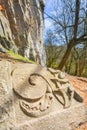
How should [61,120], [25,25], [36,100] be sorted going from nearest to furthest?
1. [36,100]
2. [61,120]
3. [25,25]

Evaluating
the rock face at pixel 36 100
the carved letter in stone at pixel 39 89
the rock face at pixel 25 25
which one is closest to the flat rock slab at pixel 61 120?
the rock face at pixel 36 100

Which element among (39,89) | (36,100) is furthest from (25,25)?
(36,100)

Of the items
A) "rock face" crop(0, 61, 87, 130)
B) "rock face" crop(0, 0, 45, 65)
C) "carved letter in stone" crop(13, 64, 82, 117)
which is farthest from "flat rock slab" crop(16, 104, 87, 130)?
"rock face" crop(0, 0, 45, 65)

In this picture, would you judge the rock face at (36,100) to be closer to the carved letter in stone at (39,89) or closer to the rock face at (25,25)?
the carved letter in stone at (39,89)

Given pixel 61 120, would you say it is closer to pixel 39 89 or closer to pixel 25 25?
pixel 39 89

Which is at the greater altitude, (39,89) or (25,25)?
(25,25)

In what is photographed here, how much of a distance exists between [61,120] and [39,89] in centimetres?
64

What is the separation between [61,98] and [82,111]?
0.55m

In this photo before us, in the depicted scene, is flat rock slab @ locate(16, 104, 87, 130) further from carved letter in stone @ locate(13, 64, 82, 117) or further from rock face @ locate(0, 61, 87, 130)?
carved letter in stone @ locate(13, 64, 82, 117)

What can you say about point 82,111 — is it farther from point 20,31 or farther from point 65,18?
point 65,18

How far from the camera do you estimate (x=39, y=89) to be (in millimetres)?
4840

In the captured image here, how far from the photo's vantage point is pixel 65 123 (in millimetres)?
5062

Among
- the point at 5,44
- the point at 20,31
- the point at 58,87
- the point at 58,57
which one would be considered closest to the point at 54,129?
the point at 58,87

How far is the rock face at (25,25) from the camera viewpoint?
15.0 metres
